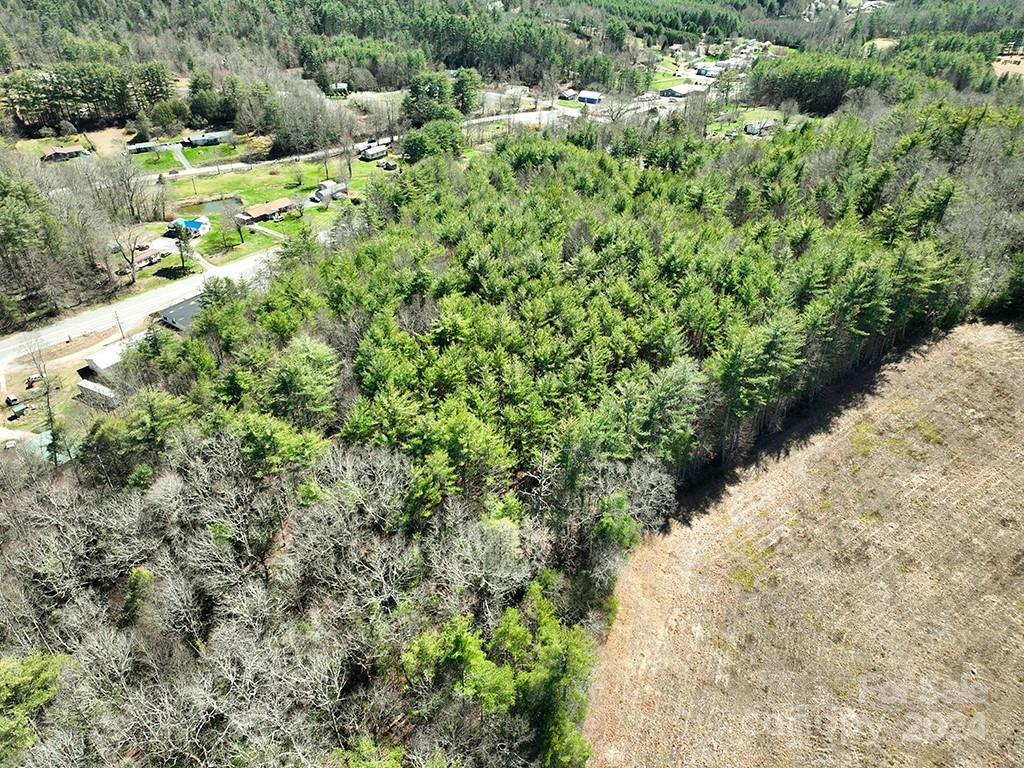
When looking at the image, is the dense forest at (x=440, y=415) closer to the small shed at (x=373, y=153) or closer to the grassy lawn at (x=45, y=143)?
the small shed at (x=373, y=153)

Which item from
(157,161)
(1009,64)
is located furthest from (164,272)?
(1009,64)

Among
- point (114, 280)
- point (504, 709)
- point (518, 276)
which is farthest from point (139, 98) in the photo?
point (504, 709)

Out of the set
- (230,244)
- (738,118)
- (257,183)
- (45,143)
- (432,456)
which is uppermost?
(45,143)

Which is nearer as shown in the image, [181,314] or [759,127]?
[181,314]

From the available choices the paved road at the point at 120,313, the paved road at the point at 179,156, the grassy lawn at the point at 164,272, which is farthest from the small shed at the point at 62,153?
the paved road at the point at 120,313

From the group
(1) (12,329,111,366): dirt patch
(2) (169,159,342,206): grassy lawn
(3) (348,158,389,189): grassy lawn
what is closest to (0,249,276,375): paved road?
(1) (12,329,111,366): dirt patch

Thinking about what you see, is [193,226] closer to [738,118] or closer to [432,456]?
[432,456]

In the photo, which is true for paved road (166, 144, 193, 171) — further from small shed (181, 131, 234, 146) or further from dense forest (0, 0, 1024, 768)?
dense forest (0, 0, 1024, 768)

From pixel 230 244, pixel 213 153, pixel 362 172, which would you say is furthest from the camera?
pixel 213 153
